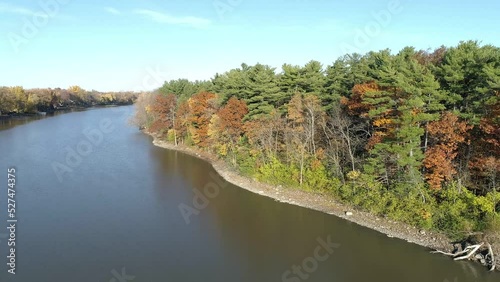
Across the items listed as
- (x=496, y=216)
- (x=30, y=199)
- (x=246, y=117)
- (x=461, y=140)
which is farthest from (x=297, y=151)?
(x=30, y=199)

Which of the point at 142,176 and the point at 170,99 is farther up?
the point at 170,99

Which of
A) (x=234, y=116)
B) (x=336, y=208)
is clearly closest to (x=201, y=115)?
(x=234, y=116)

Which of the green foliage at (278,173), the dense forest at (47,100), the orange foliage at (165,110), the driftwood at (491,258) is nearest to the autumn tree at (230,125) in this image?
the green foliage at (278,173)

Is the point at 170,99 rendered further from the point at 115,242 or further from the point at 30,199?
the point at 115,242

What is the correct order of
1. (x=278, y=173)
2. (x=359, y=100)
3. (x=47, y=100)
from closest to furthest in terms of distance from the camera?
1. (x=359, y=100)
2. (x=278, y=173)
3. (x=47, y=100)

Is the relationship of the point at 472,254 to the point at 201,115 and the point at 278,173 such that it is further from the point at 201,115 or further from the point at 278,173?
the point at 201,115

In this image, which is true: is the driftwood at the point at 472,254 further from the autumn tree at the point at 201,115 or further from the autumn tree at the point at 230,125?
the autumn tree at the point at 201,115
